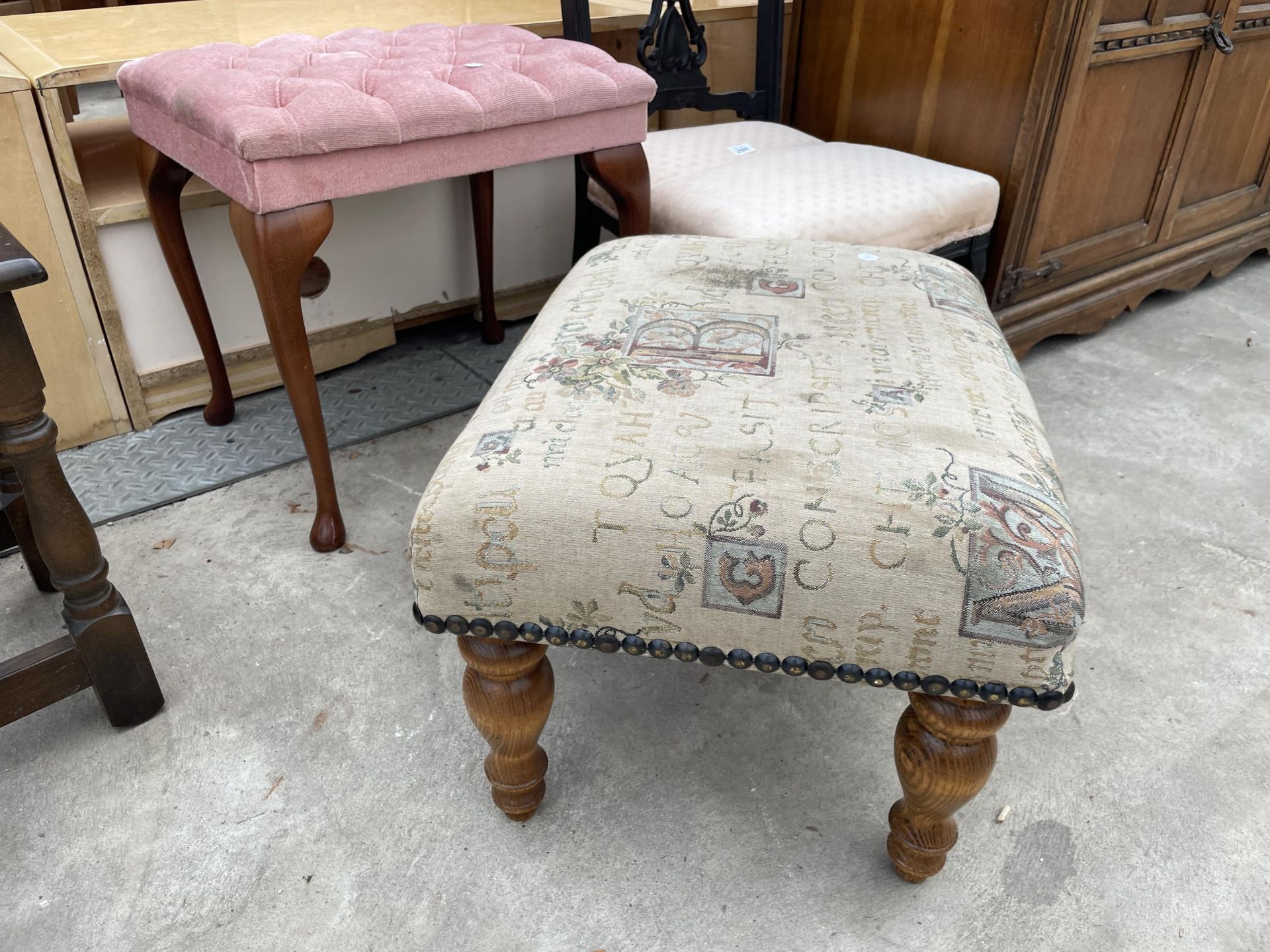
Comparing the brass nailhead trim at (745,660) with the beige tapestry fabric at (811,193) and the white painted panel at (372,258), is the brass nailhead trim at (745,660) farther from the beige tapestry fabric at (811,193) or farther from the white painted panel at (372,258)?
the white painted panel at (372,258)

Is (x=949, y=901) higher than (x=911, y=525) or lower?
lower

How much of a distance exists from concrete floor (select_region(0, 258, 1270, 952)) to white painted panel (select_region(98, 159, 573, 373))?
0.41 m

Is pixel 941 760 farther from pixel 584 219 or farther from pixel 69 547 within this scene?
pixel 584 219

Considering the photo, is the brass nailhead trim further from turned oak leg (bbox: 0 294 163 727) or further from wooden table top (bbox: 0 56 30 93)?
wooden table top (bbox: 0 56 30 93)

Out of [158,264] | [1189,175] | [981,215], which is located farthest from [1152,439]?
[158,264]

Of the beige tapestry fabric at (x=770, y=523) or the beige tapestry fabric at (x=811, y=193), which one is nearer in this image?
the beige tapestry fabric at (x=770, y=523)

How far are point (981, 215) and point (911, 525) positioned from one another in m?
0.99

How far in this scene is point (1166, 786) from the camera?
39.9 inches

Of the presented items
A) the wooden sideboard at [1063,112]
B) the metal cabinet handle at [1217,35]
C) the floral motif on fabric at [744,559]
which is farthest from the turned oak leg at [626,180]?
the metal cabinet handle at [1217,35]

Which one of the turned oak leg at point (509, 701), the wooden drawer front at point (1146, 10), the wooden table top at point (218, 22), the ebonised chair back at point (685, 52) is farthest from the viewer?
the ebonised chair back at point (685, 52)

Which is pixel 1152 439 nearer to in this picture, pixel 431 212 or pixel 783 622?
pixel 783 622

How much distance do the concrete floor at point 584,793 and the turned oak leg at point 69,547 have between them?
6cm

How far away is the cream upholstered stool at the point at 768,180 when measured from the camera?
4.31 feet

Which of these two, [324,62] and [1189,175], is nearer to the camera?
[324,62]
